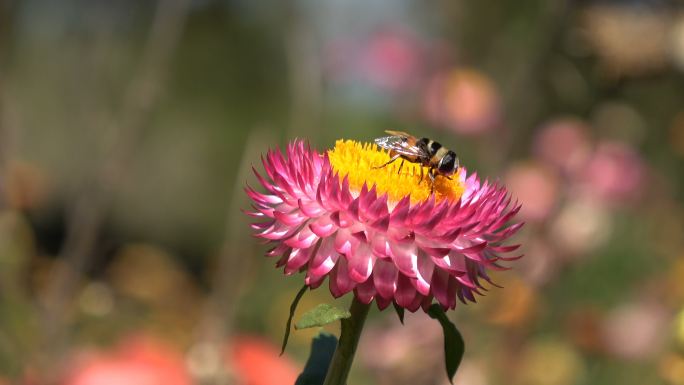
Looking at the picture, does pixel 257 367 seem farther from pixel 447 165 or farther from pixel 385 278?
pixel 385 278

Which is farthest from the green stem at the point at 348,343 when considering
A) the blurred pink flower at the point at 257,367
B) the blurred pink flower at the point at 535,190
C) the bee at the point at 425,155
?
the blurred pink flower at the point at 535,190

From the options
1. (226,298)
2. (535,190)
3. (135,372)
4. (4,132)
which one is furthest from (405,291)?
(535,190)

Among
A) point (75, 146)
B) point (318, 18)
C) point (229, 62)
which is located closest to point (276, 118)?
point (229, 62)

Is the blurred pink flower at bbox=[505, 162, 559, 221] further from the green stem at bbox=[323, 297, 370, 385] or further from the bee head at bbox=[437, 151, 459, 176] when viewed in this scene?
the green stem at bbox=[323, 297, 370, 385]

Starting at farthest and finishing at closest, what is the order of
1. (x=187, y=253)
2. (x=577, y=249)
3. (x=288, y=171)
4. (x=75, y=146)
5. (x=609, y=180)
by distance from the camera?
(x=187, y=253), (x=75, y=146), (x=609, y=180), (x=577, y=249), (x=288, y=171)

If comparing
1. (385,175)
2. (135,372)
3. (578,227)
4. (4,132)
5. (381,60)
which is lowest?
(135,372)

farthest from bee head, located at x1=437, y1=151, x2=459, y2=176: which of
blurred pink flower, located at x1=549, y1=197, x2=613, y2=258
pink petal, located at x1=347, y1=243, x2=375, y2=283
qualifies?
blurred pink flower, located at x1=549, y1=197, x2=613, y2=258

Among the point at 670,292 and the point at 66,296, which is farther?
the point at 670,292

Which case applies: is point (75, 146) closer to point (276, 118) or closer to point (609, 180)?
point (276, 118)
